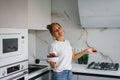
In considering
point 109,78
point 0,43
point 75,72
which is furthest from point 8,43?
point 109,78

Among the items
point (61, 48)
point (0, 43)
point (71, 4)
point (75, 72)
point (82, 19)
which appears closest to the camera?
point (0, 43)

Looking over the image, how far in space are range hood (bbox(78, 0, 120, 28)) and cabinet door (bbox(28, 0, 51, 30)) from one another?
48cm

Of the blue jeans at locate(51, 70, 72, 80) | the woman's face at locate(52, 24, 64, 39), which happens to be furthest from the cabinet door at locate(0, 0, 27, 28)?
the blue jeans at locate(51, 70, 72, 80)

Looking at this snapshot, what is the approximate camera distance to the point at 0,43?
163 centimetres

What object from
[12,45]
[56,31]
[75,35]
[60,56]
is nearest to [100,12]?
[75,35]

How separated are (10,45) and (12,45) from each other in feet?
0.09

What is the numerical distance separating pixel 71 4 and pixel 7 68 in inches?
57.5

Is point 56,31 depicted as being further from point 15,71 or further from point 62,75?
point 15,71

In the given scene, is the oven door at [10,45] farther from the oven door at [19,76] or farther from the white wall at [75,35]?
the white wall at [75,35]

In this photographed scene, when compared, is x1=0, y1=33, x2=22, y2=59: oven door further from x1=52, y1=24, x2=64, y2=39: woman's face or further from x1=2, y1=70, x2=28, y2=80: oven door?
x1=52, y1=24, x2=64, y2=39: woman's face

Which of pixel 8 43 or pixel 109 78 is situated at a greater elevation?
pixel 8 43

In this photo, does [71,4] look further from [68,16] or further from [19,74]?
[19,74]

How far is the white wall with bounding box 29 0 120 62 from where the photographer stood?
2.70 metres

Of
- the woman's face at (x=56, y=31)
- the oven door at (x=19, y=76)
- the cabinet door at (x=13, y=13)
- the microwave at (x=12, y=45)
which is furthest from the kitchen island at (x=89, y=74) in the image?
the cabinet door at (x=13, y=13)
